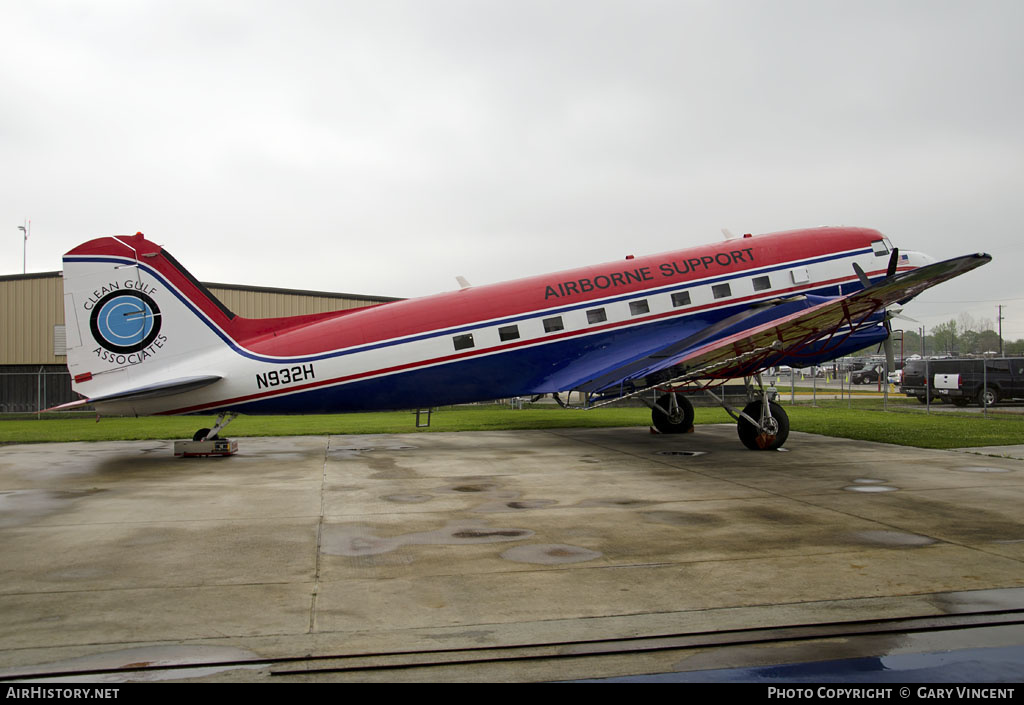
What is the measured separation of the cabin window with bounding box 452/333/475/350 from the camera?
16.1 m

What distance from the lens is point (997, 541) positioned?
301 inches

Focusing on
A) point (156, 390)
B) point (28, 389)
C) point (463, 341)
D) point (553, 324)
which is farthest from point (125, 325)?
point (28, 389)

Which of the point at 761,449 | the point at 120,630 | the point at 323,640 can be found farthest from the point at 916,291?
the point at 120,630

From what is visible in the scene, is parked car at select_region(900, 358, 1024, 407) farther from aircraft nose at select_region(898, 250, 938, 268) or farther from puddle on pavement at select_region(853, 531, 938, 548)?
puddle on pavement at select_region(853, 531, 938, 548)

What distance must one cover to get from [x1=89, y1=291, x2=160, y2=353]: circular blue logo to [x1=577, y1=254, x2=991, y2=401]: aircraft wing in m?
9.48

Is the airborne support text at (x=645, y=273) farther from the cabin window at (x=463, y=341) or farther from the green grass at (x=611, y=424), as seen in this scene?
the green grass at (x=611, y=424)

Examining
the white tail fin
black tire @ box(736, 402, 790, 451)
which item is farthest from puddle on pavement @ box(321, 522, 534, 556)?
black tire @ box(736, 402, 790, 451)

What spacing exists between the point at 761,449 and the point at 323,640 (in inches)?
500

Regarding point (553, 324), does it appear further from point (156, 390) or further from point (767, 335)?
point (156, 390)

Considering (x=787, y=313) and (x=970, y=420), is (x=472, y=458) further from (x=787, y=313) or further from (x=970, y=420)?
(x=970, y=420)

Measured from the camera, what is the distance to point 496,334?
53.4ft

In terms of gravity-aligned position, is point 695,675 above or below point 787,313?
below

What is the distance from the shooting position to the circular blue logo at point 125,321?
48.4 feet

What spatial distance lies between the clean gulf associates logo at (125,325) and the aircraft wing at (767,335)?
30.9ft
